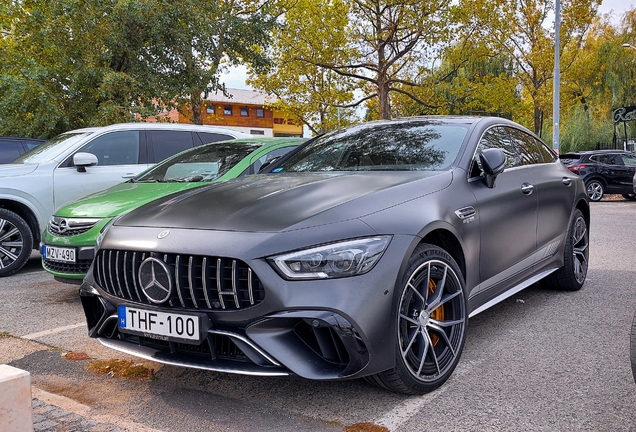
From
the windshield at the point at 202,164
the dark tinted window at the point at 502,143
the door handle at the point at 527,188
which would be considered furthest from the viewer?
the windshield at the point at 202,164

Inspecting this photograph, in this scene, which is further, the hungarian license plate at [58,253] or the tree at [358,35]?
the tree at [358,35]

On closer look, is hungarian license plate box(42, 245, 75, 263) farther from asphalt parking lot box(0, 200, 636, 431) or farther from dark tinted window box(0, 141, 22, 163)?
dark tinted window box(0, 141, 22, 163)

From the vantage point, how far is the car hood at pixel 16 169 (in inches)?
275

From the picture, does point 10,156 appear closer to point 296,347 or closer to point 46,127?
point 46,127

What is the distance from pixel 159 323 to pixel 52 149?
551 centimetres

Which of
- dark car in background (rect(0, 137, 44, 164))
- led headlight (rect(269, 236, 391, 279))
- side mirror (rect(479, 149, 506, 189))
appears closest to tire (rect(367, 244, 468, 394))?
led headlight (rect(269, 236, 391, 279))

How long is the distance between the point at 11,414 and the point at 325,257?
142cm

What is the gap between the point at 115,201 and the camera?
18.0 ft

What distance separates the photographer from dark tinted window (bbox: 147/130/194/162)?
316 inches

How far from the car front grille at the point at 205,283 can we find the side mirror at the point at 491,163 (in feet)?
6.14

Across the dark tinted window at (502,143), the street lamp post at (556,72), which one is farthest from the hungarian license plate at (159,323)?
the street lamp post at (556,72)

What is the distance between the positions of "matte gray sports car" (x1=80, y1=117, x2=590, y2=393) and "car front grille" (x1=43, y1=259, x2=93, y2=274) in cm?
192

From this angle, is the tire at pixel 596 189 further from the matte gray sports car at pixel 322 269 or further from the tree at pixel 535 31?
the matte gray sports car at pixel 322 269

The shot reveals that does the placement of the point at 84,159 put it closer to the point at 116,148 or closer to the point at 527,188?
the point at 116,148
